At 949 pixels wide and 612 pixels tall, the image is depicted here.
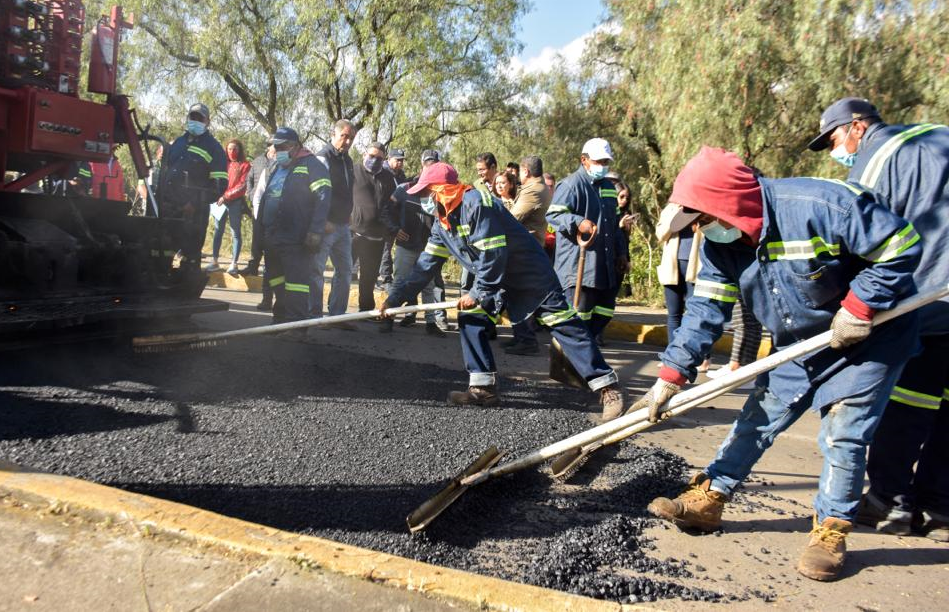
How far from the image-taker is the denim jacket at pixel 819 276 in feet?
8.49

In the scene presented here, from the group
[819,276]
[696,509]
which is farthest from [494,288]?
[819,276]

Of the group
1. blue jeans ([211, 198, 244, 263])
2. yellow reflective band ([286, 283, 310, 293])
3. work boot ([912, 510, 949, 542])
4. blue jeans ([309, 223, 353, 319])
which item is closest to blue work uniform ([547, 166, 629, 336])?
yellow reflective band ([286, 283, 310, 293])

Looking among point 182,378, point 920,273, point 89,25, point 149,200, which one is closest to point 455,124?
point 89,25

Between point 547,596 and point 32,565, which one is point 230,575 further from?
point 547,596

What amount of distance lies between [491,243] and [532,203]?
2594 mm

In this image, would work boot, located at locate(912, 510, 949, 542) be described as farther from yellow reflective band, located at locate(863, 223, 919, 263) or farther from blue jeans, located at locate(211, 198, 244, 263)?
blue jeans, located at locate(211, 198, 244, 263)

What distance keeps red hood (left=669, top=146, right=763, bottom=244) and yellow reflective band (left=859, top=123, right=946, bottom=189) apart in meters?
0.95

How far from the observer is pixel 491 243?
15.1 ft

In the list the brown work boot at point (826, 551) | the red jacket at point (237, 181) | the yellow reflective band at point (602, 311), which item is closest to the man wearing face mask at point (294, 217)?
the yellow reflective band at point (602, 311)

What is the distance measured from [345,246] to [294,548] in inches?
200

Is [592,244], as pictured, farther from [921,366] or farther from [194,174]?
[194,174]

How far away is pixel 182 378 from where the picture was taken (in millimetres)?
4891

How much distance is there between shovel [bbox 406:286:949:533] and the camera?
266 centimetres

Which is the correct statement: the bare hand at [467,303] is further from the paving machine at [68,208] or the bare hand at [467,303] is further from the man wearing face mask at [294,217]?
the paving machine at [68,208]
